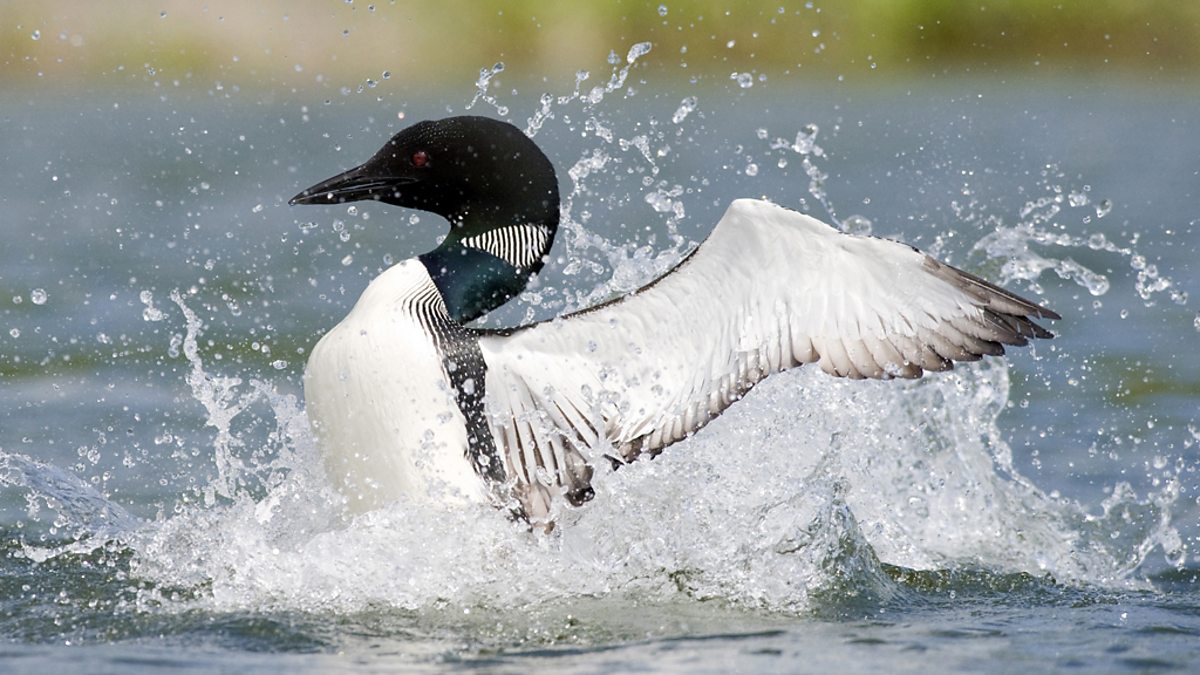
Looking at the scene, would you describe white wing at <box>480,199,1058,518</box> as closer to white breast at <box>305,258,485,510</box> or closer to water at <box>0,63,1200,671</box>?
white breast at <box>305,258,485,510</box>

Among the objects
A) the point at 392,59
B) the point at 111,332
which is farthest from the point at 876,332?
the point at 392,59

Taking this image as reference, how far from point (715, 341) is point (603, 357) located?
14.9 inches

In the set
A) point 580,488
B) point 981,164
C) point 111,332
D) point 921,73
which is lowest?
point 580,488

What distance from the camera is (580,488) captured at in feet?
19.3

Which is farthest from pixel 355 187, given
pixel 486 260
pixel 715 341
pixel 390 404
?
pixel 715 341

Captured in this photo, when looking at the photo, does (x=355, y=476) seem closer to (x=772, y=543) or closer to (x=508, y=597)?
(x=508, y=597)

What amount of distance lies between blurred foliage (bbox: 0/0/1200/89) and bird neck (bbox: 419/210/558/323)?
1770cm

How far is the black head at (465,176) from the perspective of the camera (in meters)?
6.14

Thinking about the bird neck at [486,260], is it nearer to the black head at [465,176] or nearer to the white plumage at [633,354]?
the black head at [465,176]

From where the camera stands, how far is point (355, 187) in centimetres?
627

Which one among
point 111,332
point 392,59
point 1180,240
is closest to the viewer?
point 111,332

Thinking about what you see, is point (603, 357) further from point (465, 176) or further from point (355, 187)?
point (355, 187)

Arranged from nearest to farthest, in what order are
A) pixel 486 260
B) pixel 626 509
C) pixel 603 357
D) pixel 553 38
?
1. pixel 603 357
2. pixel 486 260
3. pixel 626 509
4. pixel 553 38

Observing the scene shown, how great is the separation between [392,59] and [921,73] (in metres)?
8.69
